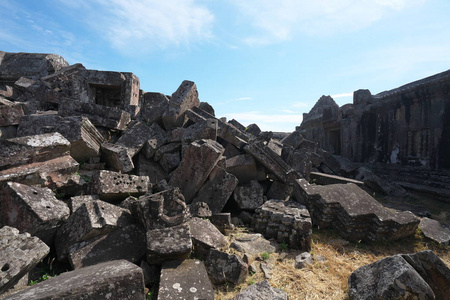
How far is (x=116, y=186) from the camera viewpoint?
4023mm

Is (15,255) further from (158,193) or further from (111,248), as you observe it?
(158,193)

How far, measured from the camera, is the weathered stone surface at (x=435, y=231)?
438cm

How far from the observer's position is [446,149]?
7828mm

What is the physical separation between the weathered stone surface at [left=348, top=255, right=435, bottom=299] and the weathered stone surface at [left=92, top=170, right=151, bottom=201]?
3.50 m

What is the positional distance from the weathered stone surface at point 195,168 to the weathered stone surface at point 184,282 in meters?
2.16

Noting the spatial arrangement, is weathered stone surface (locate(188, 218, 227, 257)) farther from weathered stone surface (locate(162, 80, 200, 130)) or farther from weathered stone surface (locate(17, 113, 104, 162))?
weathered stone surface (locate(162, 80, 200, 130))

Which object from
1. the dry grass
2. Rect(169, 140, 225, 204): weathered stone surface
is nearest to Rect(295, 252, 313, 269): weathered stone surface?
the dry grass

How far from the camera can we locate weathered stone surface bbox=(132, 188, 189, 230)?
325 centimetres

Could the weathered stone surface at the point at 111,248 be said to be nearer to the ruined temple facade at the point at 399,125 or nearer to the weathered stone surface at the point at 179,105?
the weathered stone surface at the point at 179,105

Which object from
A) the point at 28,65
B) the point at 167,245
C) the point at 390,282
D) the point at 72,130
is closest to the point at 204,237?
the point at 167,245

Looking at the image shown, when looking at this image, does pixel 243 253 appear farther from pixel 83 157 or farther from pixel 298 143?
pixel 298 143

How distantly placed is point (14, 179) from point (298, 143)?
843 cm

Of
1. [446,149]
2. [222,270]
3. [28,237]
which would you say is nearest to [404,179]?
[446,149]

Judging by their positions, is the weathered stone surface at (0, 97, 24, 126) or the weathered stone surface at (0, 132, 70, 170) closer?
the weathered stone surface at (0, 132, 70, 170)
